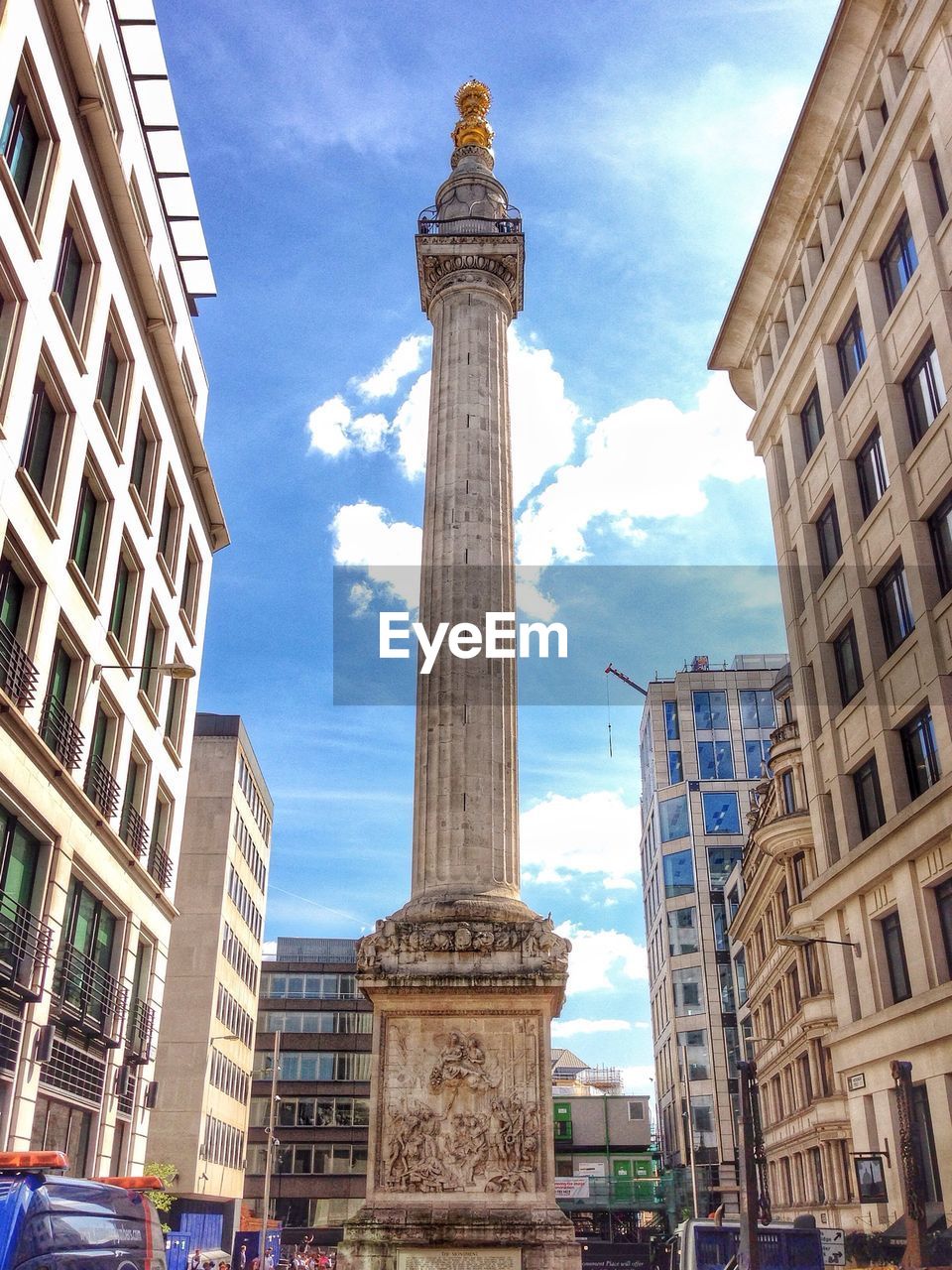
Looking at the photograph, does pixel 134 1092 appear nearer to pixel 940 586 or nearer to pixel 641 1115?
pixel 940 586

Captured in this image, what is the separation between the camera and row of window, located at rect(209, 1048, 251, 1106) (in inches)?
2194

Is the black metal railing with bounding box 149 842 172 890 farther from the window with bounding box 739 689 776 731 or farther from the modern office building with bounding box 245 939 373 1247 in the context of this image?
the window with bounding box 739 689 776 731

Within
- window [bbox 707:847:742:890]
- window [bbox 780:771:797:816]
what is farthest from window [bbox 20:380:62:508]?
window [bbox 707:847:742:890]

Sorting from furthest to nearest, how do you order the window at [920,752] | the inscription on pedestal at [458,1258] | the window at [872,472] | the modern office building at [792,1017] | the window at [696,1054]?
the window at [696,1054]
the modern office building at [792,1017]
the window at [872,472]
the window at [920,752]
the inscription on pedestal at [458,1258]

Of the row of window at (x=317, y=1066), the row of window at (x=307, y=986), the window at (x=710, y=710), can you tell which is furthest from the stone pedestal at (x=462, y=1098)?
the window at (x=710, y=710)

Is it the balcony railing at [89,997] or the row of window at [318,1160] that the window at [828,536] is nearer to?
the balcony railing at [89,997]

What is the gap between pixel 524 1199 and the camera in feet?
77.8

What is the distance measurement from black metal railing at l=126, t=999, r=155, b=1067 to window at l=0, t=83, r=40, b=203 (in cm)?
1951

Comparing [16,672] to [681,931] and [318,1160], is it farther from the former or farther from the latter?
[681,931]

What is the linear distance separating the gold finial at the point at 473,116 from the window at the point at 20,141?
995 inches

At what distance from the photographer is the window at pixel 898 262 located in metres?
25.6

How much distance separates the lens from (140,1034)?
94.9ft

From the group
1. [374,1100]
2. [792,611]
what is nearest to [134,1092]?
[374,1100]

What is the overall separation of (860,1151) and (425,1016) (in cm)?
975
